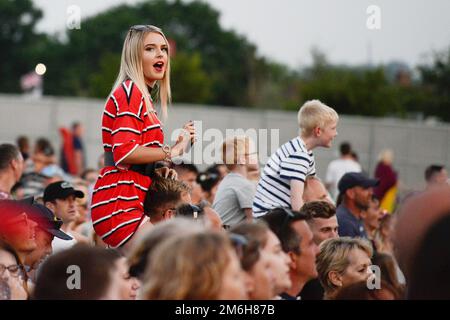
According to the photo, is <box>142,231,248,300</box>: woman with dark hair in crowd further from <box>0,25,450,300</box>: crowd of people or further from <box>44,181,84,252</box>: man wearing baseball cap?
<box>44,181,84,252</box>: man wearing baseball cap

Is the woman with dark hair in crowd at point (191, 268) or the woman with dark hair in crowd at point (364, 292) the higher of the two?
the woman with dark hair in crowd at point (191, 268)

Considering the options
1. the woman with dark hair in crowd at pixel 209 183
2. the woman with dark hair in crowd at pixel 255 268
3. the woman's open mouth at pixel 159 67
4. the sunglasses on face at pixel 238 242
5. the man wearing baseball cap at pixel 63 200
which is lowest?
the woman with dark hair in crowd at pixel 209 183

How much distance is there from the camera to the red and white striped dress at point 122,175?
6082mm

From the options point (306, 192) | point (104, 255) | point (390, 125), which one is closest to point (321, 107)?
point (306, 192)

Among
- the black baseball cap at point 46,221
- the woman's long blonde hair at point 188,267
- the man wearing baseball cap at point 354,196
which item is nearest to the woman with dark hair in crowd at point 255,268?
the woman's long blonde hair at point 188,267

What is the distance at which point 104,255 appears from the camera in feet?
14.9

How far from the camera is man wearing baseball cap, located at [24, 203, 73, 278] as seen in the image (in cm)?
687

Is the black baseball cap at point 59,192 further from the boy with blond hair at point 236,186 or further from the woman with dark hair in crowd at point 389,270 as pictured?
the woman with dark hair in crowd at point 389,270

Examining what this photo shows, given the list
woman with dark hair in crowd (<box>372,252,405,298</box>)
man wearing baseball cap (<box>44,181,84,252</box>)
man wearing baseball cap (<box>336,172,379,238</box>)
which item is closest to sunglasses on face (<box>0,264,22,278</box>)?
woman with dark hair in crowd (<box>372,252,405,298</box>)

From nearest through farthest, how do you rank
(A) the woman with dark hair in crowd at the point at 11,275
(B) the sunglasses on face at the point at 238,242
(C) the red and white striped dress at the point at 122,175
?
(B) the sunglasses on face at the point at 238,242 → (A) the woman with dark hair in crowd at the point at 11,275 → (C) the red and white striped dress at the point at 122,175

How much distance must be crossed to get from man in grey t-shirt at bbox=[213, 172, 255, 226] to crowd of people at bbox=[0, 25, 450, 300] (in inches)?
0.4

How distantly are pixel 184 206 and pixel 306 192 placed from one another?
1914mm

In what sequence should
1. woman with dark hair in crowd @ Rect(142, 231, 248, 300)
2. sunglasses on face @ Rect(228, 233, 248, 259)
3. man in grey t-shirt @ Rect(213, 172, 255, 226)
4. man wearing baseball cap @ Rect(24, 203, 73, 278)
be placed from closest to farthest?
woman with dark hair in crowd @ Rect(142, 231, 248, 300)
sunglasses on face @ Rect(228, 233, 248, 259)
man wearing baseball cap @ Rect(24, 203, 73, 278)
man in grey t-shirt @ Rect(213, 172, 255, 226)
